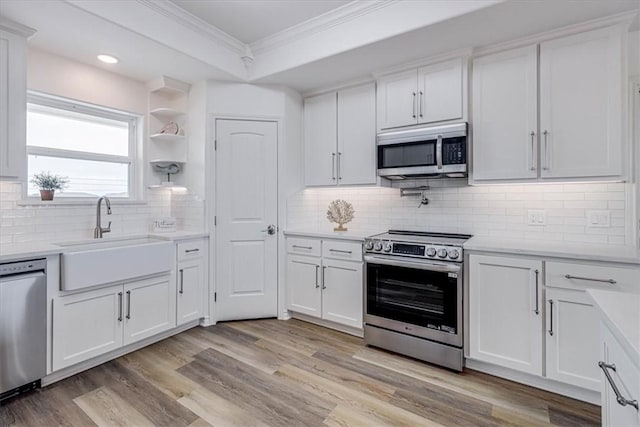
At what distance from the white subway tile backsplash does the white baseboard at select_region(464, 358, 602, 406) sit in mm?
1049

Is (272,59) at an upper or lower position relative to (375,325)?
upper

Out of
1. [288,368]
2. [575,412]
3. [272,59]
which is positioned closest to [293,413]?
[288,368]

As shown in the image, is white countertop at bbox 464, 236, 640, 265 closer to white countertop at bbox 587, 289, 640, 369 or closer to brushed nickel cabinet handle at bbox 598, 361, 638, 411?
white countertop at bbox 587, 289, 640, 369

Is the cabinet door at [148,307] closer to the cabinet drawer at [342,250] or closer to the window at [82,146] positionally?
the window at [82,146]

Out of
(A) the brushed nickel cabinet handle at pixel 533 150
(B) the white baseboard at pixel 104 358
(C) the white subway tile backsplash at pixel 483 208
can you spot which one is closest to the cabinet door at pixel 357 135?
(C) the white subway tile backsplash at pixel 483 208

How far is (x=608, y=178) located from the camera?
2189 mm

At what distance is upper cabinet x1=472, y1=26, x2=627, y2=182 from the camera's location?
7.17 feet

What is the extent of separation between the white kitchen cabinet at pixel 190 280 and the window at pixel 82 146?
0.93 metres

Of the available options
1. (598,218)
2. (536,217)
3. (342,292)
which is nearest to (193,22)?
(342,292)

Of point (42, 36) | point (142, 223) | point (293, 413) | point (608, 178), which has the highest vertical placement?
point (42, 36)

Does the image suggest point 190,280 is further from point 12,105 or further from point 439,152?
point 439,152

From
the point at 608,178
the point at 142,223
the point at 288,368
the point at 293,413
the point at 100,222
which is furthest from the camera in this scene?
the point at 142,223

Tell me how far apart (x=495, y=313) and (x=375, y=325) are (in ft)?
3.07

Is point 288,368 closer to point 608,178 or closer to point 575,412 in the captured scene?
point 575,412
